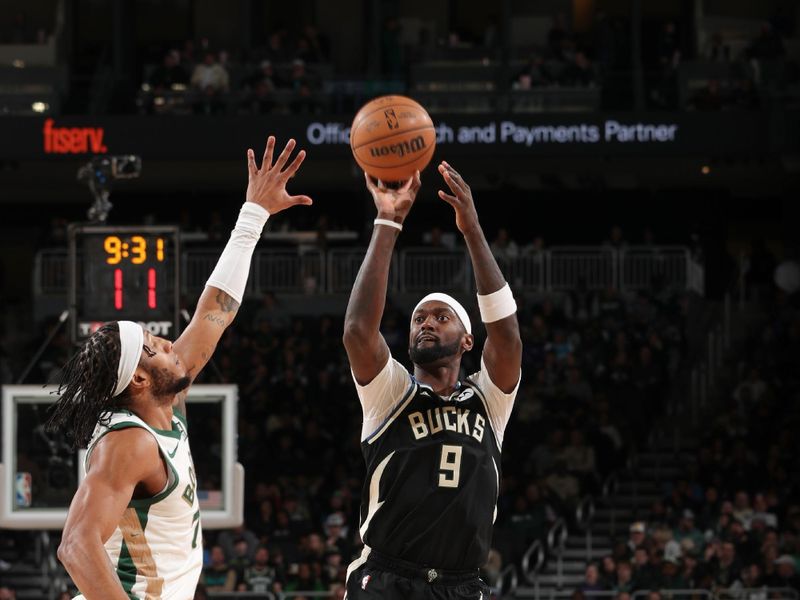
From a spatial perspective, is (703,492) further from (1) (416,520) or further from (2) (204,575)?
(1) (416,520)

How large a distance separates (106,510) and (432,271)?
65.1 feet

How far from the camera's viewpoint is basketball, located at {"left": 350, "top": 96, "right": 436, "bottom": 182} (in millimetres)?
7164

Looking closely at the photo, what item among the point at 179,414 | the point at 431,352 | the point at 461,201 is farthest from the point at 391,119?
the point at 179,414

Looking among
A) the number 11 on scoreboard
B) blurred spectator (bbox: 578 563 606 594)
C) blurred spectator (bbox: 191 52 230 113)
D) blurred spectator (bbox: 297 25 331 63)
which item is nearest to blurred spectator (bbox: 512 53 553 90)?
blurred spectator (bbox: 297 25 331 63)

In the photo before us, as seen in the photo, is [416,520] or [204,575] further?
[204,575]

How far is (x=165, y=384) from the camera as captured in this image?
577cm

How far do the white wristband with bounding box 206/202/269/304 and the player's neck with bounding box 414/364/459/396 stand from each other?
32.7 inches

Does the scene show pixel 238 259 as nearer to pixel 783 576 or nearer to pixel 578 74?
pixel 783 576

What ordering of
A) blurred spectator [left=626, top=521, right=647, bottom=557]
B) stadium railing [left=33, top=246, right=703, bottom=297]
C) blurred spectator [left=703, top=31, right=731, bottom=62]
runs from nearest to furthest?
blurred spectator [left=626, top=521, right=647, bottom=557]
stadium railing [left=33, top=246, right=703, bottom=297]
blurred spectator [left=703, top=31, right=731, bottom=62]

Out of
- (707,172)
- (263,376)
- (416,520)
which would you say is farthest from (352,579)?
(707,172)

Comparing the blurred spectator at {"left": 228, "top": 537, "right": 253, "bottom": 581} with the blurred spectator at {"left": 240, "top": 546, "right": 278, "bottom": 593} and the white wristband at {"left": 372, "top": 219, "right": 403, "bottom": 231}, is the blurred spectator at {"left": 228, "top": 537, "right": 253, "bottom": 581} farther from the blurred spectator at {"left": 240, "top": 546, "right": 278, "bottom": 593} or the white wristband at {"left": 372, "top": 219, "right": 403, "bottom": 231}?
the white wristband at {"left": 372, "top": 219, "right": 403, "bottom": 231}

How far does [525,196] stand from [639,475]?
772cm

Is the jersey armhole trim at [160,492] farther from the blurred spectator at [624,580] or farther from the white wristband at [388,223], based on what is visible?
the blurred spectator at [624,580]

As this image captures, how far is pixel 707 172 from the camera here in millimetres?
27844
